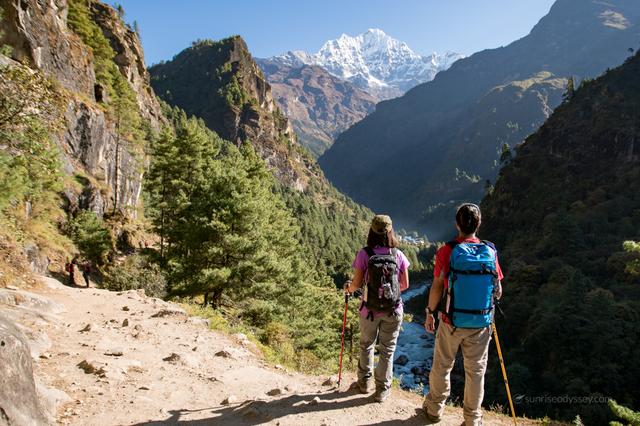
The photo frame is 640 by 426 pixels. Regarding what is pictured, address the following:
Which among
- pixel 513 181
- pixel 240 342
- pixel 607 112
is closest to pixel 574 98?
pixel 607 112

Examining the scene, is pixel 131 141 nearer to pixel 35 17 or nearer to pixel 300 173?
pixel 35 17

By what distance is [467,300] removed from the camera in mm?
4270

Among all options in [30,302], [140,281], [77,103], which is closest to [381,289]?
[30,302]

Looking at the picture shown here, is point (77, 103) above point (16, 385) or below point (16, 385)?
above

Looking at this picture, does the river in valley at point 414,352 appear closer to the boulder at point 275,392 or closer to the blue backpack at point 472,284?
the boulder at point 275,392

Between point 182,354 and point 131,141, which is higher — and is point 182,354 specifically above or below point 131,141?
below

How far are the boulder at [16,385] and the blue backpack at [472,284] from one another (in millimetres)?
4406

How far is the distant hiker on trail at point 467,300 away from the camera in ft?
14.0

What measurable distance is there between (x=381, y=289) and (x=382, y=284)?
0.07 m

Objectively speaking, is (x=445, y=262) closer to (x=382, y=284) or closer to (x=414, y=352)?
A: (x=382, y=284)

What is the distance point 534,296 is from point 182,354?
193 ft

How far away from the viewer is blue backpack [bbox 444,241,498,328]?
424cm

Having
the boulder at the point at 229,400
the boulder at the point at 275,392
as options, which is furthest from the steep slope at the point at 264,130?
the boulder at the point at 229,400

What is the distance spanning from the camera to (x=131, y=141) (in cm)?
4403
